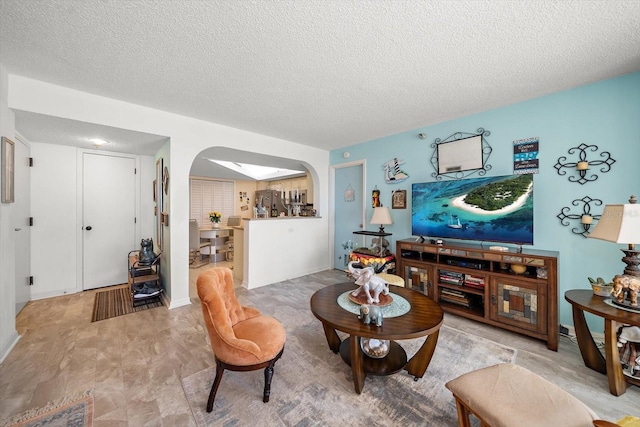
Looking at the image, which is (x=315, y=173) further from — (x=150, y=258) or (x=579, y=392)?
(x=579, y=392)

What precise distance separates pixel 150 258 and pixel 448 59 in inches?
163

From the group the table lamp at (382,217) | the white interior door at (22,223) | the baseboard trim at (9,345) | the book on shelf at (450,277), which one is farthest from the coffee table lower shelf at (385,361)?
the white interior door at (22,223)

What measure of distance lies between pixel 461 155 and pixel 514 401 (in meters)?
2.76

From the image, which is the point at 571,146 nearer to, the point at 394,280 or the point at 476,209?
the point at 476,209

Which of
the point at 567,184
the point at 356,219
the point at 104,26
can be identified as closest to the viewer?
the point at 104,26

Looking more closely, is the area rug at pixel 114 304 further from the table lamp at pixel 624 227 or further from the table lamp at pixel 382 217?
the table lamp at pixel 624 227

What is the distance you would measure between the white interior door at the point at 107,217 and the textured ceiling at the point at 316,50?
1.10 m

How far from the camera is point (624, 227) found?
1620 mm

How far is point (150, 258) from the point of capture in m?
3.38

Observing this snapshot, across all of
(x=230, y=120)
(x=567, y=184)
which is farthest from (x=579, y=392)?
(x=230, y=120)

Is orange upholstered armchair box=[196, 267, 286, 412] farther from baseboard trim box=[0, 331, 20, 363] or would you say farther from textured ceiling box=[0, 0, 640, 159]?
baseboard trim box=[0, 331, 20, 363]

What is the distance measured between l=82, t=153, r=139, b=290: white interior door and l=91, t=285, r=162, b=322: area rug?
36 centimetres

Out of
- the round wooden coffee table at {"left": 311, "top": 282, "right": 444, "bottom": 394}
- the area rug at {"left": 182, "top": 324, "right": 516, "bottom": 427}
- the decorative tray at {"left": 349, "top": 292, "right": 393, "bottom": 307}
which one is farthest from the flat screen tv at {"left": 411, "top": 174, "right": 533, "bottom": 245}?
the decorative tray at {"left": 349, "top": 292, "right": 393, "bottom": 307}

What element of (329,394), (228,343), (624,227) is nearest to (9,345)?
(228,343)
